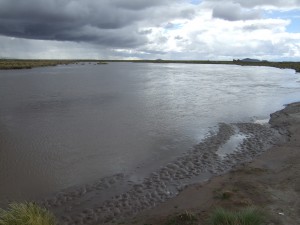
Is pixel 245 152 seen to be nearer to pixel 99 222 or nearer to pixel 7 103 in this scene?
pixel 99 222

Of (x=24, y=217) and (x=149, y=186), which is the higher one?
(x=24, y=217)

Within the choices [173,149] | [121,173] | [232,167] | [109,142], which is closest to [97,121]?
[109,142]

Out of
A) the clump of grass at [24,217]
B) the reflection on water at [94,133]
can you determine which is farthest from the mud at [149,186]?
the clump of grass at [24,217]

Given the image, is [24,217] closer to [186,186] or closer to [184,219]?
[184,219]

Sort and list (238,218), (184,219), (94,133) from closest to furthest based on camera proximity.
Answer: (238,218) < (184,219) < (94,133)

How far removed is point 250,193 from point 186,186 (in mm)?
2286

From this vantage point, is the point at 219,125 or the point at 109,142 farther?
the point at 219,125

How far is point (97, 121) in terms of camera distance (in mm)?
22188

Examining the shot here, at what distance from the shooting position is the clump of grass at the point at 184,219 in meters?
8.02

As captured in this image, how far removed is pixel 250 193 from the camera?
32.9 feet

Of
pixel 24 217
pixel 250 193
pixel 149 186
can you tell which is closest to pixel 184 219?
pixel 250 193

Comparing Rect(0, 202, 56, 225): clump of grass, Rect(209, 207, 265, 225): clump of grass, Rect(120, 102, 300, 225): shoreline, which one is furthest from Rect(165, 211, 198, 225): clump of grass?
Rect(0, 202, 56, 225): clump of grass

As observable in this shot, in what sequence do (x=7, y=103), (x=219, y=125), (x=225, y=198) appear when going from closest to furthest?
(x=225, y=198), (x=219, y=125), (x=7, y=103)

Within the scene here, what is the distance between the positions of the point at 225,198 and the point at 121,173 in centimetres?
454
